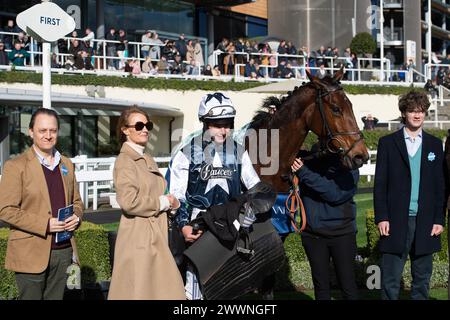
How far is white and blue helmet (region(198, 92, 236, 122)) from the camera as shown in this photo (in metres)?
4.25

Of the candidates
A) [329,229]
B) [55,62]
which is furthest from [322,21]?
[329,229]

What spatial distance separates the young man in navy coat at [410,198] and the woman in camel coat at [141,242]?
1.65m

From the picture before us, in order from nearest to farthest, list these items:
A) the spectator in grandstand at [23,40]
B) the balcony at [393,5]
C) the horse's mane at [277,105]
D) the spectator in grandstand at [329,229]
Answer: the spectator in grandstand at [329,229] → the horse's mane at [277,105] → the spectator in grandstand at [23,40] → the balcony at [393,5]

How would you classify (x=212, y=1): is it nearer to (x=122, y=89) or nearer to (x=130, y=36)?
(x=130, y=36)

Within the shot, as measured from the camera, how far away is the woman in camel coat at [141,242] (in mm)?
3855

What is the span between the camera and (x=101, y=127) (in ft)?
64.7

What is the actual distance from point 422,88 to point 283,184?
22.1m

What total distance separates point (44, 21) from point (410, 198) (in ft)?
12.9

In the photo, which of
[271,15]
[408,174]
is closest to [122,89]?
[408,174]

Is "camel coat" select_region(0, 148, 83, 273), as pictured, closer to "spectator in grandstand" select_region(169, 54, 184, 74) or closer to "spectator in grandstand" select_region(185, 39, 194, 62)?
"spectator in grandstand" select_region(169, 54, 184, 74)

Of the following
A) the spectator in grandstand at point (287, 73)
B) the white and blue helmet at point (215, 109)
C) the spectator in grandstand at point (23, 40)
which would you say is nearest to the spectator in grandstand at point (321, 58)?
the spectator in grandstand at point (287, 73)

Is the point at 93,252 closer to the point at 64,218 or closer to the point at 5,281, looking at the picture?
the point at 5,281

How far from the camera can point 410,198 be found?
483 cm

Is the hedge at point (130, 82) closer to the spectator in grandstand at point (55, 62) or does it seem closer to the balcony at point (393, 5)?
the spectator in grandstand at point (55, 62)
